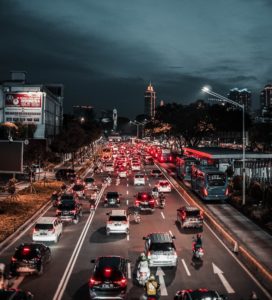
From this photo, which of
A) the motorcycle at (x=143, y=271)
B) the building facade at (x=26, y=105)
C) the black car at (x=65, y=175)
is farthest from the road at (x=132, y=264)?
the building facade at (x=26, y=105)

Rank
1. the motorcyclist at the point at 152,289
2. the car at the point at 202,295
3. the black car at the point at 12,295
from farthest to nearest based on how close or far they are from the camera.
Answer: the motorcyclist at the point at 152,289, the car at the point at 202,295, the black car at the point at 12,295

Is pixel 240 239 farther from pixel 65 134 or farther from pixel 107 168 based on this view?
pixel 65 134

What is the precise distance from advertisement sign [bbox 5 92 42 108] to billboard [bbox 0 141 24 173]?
→ 5197 cm

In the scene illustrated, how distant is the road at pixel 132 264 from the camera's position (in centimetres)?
1886

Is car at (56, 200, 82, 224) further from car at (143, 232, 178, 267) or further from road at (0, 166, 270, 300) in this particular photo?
car at (143, 232, 178, 267)

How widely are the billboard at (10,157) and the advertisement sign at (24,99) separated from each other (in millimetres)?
51971

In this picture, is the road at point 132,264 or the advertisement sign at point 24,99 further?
the advertisement sign at point 24,99

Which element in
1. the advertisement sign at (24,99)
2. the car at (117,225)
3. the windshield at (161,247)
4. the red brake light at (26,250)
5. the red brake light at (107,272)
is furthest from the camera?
the advertisement sign at (24,99)

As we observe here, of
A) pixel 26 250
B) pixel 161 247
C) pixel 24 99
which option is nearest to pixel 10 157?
pixel 26 250

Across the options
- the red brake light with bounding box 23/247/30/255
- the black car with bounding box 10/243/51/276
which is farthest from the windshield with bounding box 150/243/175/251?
the red brake light with bounding box 23/247/30/255

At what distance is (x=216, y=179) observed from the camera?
43531mm

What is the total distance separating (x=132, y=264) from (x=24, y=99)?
69.8 m

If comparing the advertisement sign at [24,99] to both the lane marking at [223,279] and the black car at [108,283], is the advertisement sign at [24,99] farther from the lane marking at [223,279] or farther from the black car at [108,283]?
the black car at [108,283]

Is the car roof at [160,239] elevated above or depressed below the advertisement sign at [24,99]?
below
